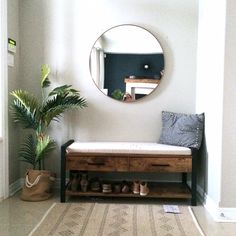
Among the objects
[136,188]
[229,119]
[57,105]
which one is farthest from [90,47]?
[229,119]

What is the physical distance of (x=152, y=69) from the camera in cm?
351

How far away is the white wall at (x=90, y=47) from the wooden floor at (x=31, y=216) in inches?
32.3

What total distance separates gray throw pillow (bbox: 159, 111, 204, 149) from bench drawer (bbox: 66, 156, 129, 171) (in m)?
0.63

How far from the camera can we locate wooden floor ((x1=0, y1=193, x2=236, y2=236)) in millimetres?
2365

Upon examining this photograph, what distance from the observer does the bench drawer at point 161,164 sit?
9.78 ft

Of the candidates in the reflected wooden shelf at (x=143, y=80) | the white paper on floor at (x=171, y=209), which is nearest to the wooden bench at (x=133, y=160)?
the white paper on floor at (x=171, y=209)

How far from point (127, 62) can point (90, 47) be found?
0.48 meters

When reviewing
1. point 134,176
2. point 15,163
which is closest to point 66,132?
point 15,163

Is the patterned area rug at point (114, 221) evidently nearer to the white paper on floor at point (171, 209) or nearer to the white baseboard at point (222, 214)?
the white paper on floor at point (171, 209)

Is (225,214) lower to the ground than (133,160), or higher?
lower

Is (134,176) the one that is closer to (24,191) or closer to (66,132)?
(66,132)

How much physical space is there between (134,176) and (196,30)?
1874mm

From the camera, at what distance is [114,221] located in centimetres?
257

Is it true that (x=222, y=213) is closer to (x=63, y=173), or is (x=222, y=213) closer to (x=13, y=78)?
(x=63, y=173)
